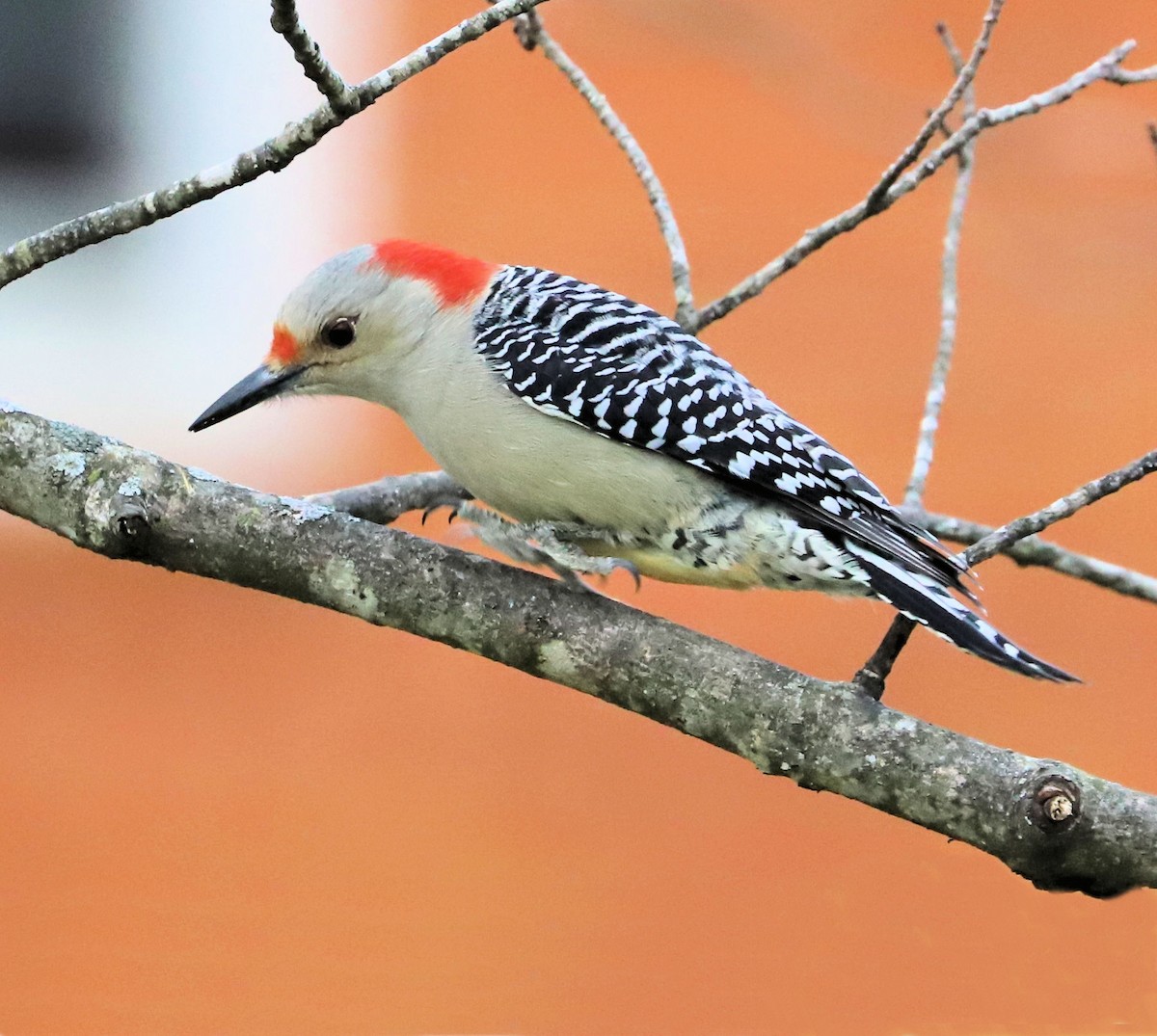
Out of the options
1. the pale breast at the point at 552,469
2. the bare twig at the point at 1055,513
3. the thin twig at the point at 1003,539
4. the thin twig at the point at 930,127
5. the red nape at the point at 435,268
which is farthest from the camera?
the red nape at the point at 435,268

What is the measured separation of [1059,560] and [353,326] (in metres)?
1.63

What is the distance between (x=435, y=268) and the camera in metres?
3.18

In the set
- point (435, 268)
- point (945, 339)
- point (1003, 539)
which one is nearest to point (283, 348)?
point (435, 268)

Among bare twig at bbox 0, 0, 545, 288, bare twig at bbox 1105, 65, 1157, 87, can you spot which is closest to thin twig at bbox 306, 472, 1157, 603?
bare twig at bbox 0, 0, 545, 288

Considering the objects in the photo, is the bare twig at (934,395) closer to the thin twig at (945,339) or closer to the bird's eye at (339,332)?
the thin twig at (945,339)

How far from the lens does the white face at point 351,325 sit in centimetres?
306

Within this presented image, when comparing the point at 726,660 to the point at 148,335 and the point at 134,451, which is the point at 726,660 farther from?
the point at 148,335

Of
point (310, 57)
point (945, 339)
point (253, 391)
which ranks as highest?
point (945, 339)

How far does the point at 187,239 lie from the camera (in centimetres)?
530

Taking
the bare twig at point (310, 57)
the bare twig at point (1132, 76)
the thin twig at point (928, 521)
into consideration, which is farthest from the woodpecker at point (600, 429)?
the bare twig at point (1132, 76)

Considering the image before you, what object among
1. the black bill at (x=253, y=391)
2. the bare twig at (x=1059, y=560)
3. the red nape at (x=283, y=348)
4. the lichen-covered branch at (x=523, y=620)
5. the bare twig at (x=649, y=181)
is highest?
the bare twig at (x=649, y=181)

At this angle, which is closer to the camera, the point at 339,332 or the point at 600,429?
the point at 600,429

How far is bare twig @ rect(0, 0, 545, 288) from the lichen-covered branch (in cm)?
29

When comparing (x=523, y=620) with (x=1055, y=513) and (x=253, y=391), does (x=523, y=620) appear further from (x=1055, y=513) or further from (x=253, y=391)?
(x=253, y=391)
